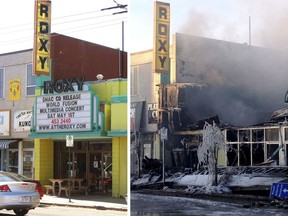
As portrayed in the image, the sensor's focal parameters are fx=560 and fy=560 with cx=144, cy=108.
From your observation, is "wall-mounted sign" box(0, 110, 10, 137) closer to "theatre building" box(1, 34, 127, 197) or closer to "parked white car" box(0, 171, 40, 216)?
"theatre building" box(1, 34, 127, 197)

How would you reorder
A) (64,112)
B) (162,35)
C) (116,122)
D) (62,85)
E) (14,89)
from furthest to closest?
1. (14,89)
2. (62,85)
3. (64,112)
4. (116,122)
5. (162,35)

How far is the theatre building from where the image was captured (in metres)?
22.2

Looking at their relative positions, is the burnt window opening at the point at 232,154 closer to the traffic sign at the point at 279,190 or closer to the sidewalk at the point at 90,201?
the traffic sign at the point at 279,190

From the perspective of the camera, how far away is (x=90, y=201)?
21359mm

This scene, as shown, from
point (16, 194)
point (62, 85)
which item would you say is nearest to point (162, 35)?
point (16, 194)

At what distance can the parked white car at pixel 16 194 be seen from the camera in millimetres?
14469

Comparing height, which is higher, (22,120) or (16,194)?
(22,120)

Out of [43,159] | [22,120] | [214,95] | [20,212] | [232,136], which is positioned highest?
[22,120]

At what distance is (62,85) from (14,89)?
4.81m

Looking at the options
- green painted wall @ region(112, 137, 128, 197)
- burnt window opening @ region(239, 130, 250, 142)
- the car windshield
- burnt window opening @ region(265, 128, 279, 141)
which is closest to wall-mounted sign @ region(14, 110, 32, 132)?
green painted wall @ region(112, 137, 128, 197)

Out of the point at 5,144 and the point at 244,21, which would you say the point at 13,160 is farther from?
the point at 244,21

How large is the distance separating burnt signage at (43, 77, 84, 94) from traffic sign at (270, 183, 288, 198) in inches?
758

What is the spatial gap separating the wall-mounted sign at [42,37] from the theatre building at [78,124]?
0.59 metres

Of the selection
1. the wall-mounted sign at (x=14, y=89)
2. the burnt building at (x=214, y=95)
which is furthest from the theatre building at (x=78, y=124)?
the burnt building at (x=214, y=95)
